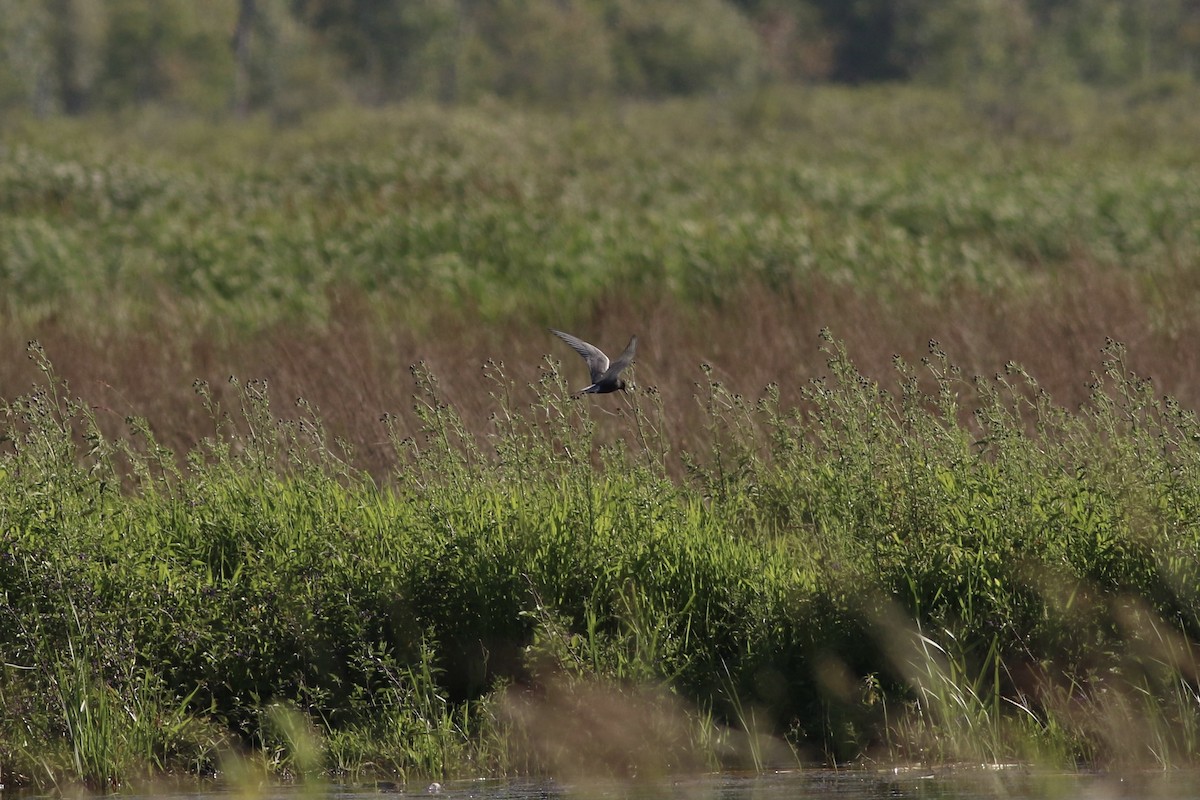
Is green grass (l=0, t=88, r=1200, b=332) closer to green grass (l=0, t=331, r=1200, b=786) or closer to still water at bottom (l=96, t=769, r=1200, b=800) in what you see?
green grass (l=0, t=331, r=1200, b=786)

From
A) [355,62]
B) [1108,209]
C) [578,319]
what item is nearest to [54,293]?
[578,319]

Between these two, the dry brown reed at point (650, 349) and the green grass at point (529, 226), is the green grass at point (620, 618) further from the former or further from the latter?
the green grass at point (529, 226)

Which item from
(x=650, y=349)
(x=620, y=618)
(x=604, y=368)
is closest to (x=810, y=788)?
(x=620, y=618)

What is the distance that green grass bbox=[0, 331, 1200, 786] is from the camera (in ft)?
17.8

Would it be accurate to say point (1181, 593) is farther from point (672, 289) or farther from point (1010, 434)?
point (672, 289)

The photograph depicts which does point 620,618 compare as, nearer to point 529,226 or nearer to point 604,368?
point 604,368

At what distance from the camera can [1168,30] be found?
8650cm

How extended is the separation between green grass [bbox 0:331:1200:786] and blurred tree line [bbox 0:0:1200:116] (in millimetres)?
65678

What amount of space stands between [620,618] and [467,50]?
79.0m

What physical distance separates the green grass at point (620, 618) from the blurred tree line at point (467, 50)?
65678 millimetres

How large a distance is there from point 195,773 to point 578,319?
27.4 ft

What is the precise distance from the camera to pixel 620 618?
5727mm

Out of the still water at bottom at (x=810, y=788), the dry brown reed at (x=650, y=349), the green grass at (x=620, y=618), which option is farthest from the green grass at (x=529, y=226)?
the still water at bottom at (x=810, y=788)

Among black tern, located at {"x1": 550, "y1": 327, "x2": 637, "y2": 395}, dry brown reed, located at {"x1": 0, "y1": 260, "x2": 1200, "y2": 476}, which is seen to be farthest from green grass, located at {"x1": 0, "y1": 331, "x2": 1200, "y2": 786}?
dry brown reed, located at {"x1": 0, "y1": 260, "x2": 1200, "y2": 476}
